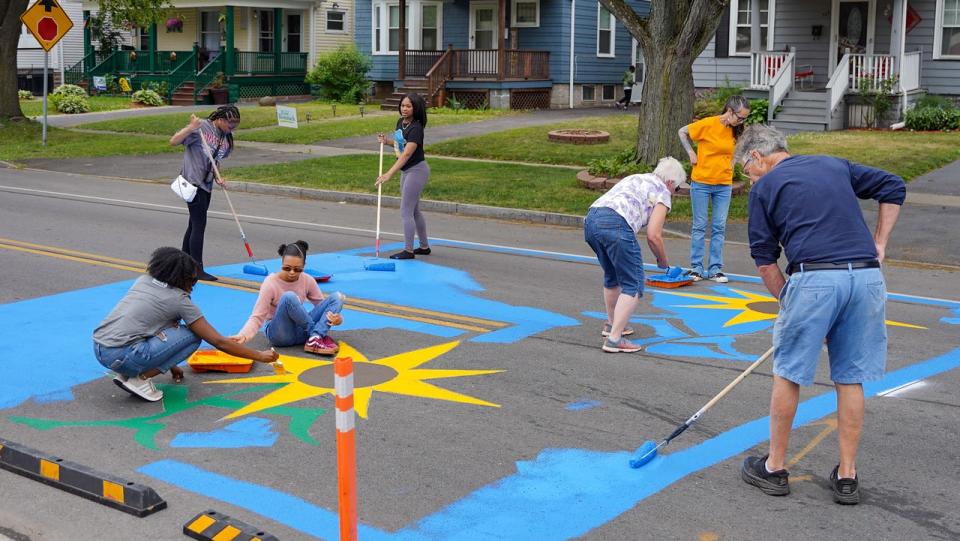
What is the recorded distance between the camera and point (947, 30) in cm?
2958

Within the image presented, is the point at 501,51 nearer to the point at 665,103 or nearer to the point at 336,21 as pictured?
the point at 336,21

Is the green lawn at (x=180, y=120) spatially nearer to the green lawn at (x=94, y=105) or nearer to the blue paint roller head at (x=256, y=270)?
the green lawn at (x=94, y=105)

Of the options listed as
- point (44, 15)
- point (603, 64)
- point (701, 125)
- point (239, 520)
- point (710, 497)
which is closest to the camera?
point (239, 520)

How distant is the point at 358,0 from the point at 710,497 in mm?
37292

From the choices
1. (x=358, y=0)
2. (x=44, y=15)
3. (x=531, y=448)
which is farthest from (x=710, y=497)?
(x=358, y=0)

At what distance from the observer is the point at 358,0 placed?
4081 cm

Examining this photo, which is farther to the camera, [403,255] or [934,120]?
[934,120]

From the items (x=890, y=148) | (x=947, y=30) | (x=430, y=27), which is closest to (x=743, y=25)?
(x=947, y=30)

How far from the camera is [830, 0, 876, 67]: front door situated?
30.4 meters

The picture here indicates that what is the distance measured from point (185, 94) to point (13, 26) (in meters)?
12.2

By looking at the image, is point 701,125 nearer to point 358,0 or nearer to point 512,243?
point 512,243

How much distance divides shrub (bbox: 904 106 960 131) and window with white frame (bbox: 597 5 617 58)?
546 inches

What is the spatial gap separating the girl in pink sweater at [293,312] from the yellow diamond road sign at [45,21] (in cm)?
1901

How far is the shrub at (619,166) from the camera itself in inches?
730
